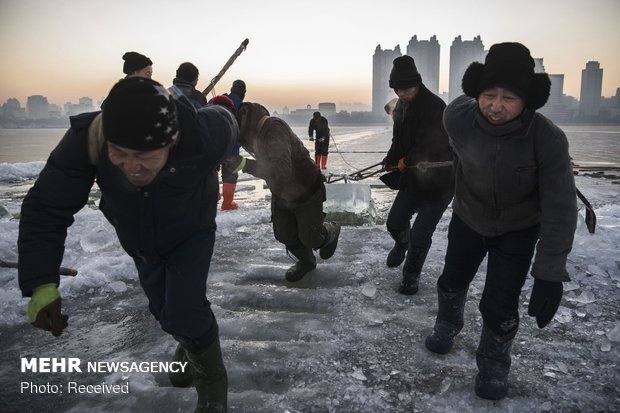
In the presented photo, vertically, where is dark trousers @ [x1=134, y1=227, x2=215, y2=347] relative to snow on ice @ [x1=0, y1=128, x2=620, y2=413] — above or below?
above

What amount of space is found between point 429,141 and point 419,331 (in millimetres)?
1659

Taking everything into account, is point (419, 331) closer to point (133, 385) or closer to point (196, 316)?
point (196, 316)

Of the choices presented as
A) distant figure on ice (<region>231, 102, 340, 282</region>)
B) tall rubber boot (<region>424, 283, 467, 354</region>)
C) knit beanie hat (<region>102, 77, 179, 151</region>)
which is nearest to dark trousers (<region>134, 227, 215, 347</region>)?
knit beanie hat (<region>102, 77, 179, 151</region>)

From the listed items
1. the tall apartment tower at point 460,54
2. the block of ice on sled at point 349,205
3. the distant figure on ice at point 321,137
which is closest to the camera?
the block of ice on sled at point 349,205

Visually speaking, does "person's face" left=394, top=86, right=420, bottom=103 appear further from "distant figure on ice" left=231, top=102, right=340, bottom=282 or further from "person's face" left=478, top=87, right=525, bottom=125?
"person's face" left=478, top=87, right=525, bottom=125

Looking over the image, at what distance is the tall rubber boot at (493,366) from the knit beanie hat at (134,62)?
444 centimetres

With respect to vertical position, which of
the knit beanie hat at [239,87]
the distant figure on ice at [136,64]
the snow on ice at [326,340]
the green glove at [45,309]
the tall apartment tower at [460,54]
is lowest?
the snow on ice at [326,340]

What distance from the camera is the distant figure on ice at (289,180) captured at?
→ 3.22 m

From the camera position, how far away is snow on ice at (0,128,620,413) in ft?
7.13

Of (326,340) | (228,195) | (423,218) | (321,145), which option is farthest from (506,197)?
(321,145)

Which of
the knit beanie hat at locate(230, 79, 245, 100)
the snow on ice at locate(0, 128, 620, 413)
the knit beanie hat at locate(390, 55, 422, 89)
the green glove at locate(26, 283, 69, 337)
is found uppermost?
the knit beanie hat at locate(230, 79, 245, 100)

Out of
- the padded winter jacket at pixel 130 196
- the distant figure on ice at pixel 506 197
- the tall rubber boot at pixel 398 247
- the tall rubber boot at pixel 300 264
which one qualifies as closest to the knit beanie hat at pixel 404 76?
the distant figure on ice at pixel 506 197

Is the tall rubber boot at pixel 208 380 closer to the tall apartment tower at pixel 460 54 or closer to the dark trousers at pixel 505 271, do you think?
the dark trousers at pixel 505 271

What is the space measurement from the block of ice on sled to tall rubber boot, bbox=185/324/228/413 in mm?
3865
